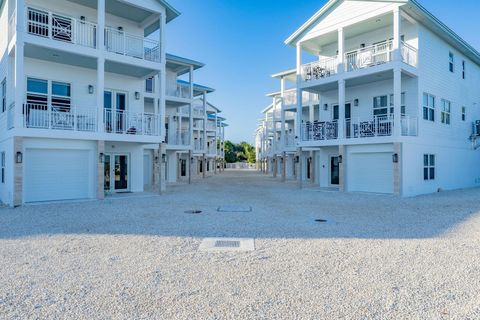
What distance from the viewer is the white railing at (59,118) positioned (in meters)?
13.7

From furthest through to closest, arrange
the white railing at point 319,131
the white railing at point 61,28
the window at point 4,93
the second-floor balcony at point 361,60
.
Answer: the white railing at point 319,131 → the second-floor balcony at point 361,60 → the window at point 4,93 → the white railing at point 61,28

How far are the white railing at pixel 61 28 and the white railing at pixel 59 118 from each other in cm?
301

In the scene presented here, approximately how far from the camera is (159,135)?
1709 centimetres

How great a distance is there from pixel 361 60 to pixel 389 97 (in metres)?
2.57

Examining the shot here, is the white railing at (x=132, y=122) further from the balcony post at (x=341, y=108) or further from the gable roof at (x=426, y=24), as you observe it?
the gable roof at (x=426, y=24)

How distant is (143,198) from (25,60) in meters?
7.80

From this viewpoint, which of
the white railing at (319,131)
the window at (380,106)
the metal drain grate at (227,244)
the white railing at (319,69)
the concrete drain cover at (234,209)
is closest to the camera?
the metal drain grate at (227,244)

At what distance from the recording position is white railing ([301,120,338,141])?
19.4 metres

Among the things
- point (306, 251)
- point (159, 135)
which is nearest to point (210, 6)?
point (159, 135)

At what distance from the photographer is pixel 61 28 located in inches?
563

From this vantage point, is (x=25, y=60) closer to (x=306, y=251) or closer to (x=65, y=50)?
(x=65, y=50)

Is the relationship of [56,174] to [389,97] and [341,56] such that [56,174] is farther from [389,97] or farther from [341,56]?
[389,97]

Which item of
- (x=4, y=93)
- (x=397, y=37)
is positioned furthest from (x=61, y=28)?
(x=397, y=37)

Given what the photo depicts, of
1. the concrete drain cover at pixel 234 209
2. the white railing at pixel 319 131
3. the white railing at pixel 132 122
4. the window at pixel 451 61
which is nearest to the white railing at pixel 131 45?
the white railing at pixel 132 122
